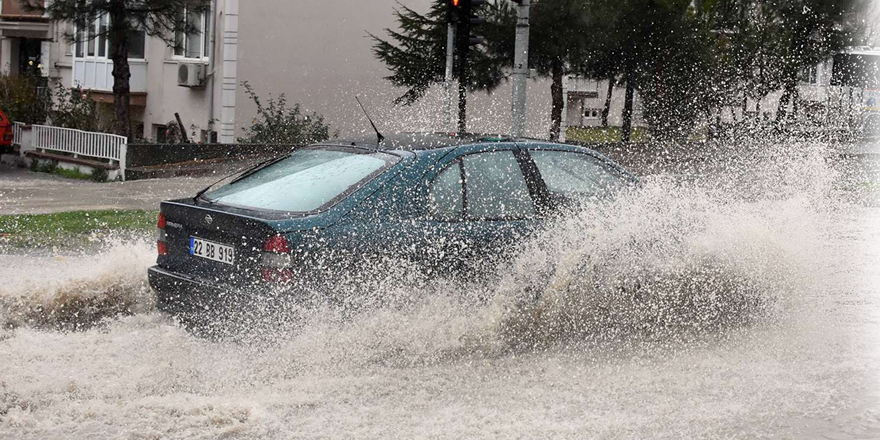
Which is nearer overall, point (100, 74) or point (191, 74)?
point (191, 74)

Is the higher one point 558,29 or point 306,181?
point 558,29

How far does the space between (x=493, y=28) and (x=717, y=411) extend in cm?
2001

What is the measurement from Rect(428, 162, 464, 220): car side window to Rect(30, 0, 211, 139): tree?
58.9ft

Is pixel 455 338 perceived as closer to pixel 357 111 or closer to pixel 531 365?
pixel 531 365

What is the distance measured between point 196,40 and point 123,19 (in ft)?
16.9

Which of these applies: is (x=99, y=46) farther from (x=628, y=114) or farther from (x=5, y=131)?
(x=628, y=114)

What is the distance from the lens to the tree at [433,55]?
24531 millimetres

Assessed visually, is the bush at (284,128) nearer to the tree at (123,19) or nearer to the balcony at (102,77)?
the tree at (123,19)

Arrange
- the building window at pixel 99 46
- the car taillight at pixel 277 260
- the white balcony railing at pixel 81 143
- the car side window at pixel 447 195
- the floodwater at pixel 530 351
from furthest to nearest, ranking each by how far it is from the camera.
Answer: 1. the building window at pixel 99 46
2. the white balcony railing at pixel 81 143
3. the car side window at pixel 447 195
4. the car taillight at pixel 277 260
5. the floodwater at pixel 530 351

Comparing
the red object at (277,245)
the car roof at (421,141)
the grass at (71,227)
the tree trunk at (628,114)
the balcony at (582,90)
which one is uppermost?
the balcony at (582,90)

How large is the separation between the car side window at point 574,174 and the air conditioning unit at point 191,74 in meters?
20.7

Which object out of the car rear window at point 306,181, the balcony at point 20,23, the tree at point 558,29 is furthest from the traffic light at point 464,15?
the balcony at point 20,23

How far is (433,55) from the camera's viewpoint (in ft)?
80.9

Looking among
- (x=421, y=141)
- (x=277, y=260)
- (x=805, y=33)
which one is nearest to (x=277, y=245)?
(x=277, y=260)
